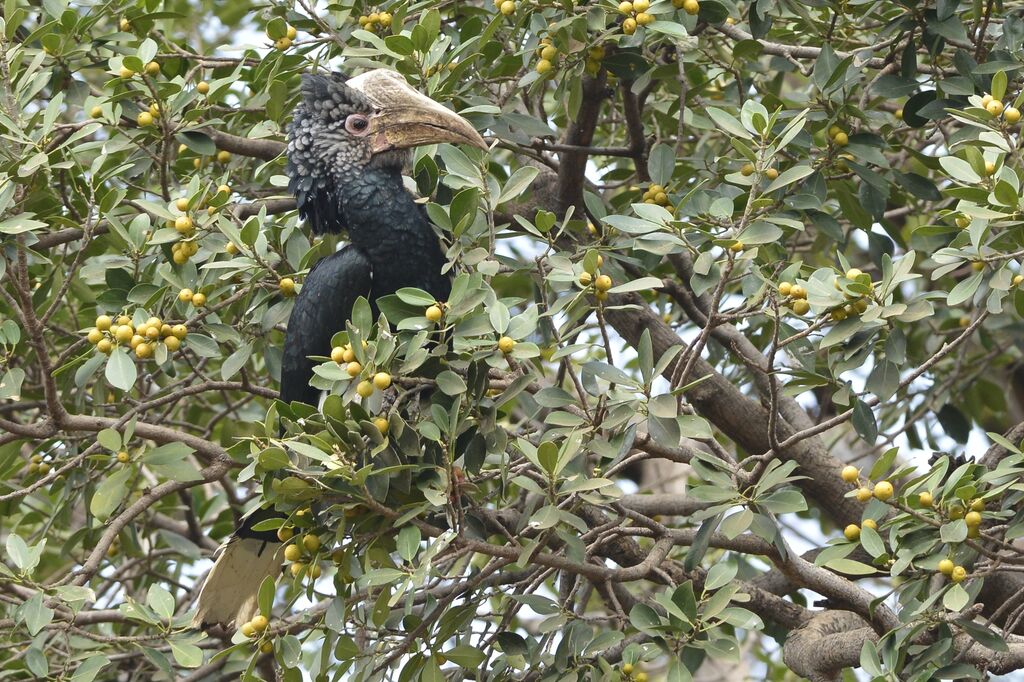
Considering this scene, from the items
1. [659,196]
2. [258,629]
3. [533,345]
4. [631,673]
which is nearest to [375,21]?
[659,196]

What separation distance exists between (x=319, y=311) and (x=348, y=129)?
0.70 meters

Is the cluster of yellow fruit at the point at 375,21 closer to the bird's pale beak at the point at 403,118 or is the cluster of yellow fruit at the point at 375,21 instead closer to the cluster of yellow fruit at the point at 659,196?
the bird's pale beak at the point at 403,118

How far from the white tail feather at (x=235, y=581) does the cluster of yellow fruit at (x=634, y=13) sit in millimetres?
1806

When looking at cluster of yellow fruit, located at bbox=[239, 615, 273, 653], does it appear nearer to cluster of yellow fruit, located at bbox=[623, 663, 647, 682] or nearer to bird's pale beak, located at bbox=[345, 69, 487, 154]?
cluster of yellow fruit, located at bbox=[623, 663, 647, 682]

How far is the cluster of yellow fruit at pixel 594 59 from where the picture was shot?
140 inches

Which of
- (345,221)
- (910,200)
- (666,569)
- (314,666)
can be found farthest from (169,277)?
(910,200)

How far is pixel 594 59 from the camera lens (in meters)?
3.59

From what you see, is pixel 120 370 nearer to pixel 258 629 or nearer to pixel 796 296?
pixel 258 629

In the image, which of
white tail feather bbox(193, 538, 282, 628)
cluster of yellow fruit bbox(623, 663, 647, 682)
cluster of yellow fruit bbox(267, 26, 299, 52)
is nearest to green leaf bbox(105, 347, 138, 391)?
white tail feather bbox(193, 538, 282, 628)

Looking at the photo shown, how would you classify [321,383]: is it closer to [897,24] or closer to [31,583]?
[31,583]

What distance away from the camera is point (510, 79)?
13.2 ft

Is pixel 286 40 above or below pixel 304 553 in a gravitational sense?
above

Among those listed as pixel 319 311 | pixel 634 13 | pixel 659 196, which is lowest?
pixel 319 311

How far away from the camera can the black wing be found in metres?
3.46
